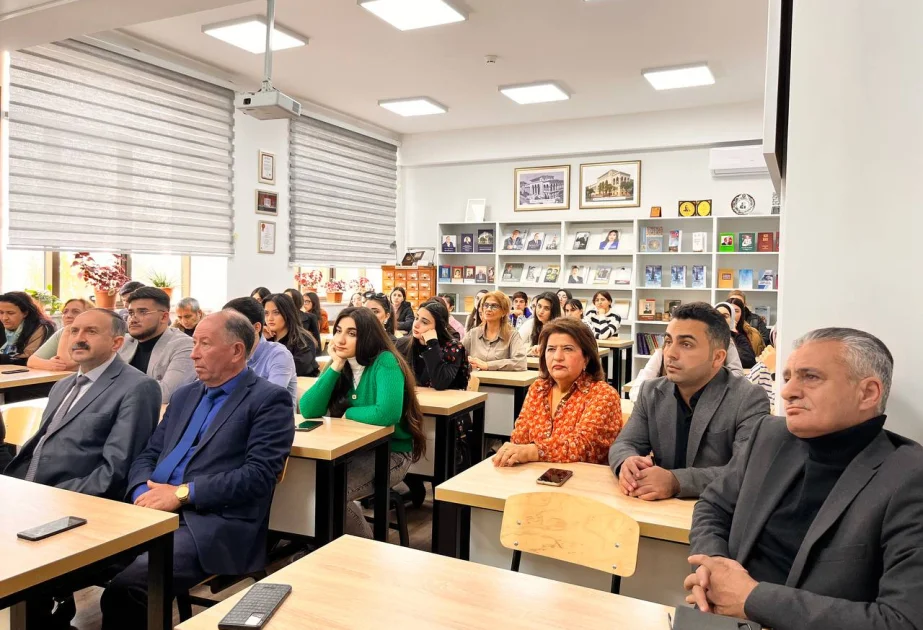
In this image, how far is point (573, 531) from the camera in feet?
6.36

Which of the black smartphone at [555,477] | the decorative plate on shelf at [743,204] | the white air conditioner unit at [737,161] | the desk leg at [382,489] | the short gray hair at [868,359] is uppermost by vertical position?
the white air conditioner unit at [737,161]

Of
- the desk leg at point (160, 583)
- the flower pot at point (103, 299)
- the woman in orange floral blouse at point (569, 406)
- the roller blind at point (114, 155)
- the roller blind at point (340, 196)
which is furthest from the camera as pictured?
the roller blind at point (340, 196)

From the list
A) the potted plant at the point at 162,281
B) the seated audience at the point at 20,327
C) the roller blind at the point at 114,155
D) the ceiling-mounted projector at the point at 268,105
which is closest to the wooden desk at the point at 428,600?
the ceiling-mounted projector at the point at 268,105

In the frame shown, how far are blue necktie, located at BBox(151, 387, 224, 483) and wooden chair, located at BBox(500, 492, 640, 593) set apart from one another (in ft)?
4.54

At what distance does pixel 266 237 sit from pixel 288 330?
3.41m

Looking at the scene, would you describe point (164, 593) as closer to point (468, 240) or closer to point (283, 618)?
point (283, 618)

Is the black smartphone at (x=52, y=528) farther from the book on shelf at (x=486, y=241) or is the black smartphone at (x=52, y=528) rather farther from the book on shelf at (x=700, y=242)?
the book on shelf at (x=486, y=241)

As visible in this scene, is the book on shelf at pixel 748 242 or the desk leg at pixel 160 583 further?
the book on shelf at pixel 748 242

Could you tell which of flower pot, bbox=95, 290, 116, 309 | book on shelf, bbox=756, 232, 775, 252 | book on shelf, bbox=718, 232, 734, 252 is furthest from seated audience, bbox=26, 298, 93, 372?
book on shelf, bbox=756, 232, 775, 252

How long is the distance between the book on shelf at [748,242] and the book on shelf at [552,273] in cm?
249

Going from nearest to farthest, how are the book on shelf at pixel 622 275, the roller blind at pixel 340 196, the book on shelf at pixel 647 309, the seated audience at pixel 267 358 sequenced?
the seated audience at pixel 267 358 → the roller blind at pixel 340 196 → the book on shelf at pixel 647 309 → the book on shelf at pixel 622 275

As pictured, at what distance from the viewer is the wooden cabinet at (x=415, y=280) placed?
982 cm

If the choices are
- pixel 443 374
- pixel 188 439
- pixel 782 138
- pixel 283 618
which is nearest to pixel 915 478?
pixel 782 138

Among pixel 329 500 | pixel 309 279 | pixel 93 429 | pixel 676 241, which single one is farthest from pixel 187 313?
pixel 676 241
